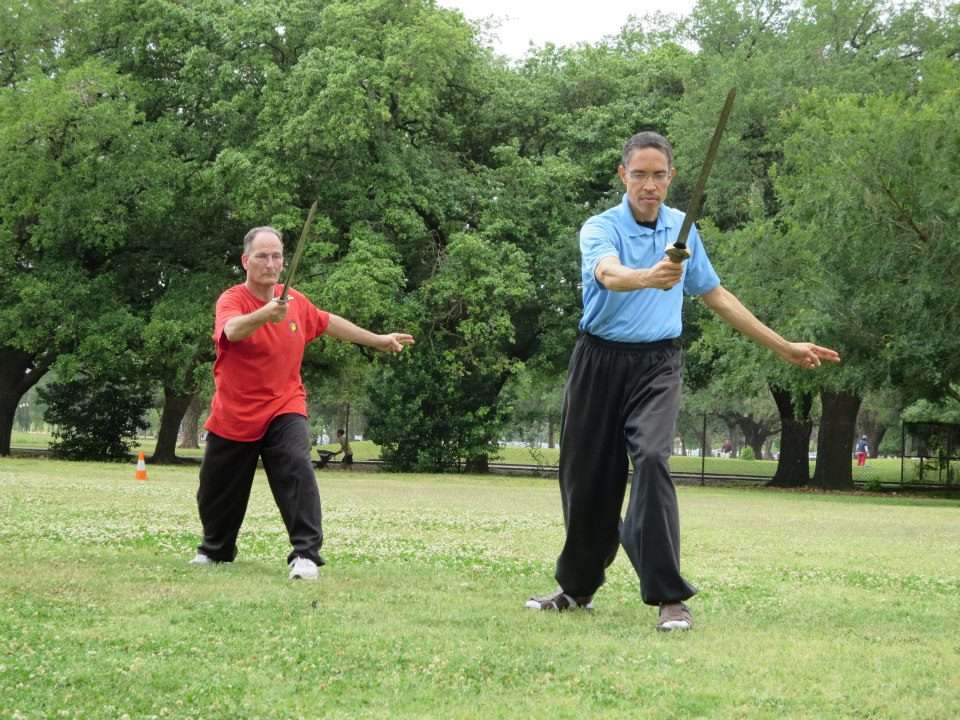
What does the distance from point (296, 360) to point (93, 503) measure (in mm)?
7771

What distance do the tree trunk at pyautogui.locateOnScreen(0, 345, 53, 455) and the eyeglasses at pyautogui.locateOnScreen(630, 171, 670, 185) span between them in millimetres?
33771

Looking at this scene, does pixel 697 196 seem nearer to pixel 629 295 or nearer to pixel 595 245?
pixel 595 245

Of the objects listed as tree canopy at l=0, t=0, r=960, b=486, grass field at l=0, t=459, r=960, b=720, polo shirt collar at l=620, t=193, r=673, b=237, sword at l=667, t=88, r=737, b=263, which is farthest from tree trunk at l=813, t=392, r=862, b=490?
sword at l=667, t=88, r=737, b=263

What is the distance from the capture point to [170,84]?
38094 millimetres

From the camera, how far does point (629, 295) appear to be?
6.96 m

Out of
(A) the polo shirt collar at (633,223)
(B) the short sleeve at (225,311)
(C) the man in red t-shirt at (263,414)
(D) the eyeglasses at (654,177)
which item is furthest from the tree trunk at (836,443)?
(D) the eyeglasses at (654,177)

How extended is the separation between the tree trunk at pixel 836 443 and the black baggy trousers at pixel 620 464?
103 ft

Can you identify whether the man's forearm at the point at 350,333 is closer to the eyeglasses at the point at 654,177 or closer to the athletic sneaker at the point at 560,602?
the athletic sneaker at the point at 560,602

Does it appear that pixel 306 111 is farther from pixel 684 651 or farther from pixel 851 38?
pixel 684 651

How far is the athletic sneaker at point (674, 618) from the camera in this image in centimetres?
662

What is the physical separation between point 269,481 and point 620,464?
3.05m

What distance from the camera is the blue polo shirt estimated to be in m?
6.95

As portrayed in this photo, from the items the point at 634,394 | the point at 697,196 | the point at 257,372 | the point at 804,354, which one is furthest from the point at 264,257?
the point at 697,196

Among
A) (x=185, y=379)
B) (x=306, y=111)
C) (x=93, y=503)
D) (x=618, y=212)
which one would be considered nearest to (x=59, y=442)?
(x=185, y=379)
